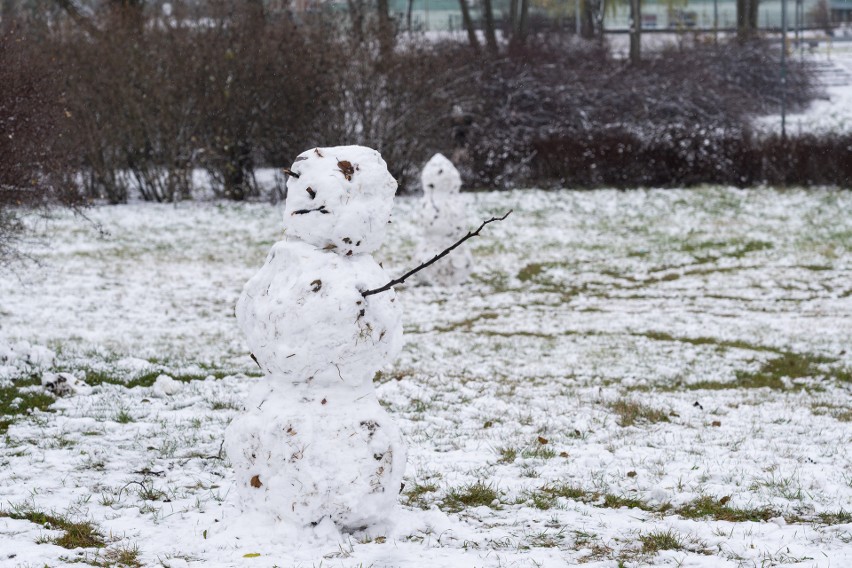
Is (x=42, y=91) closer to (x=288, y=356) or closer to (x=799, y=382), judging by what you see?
(x=288, y=356)

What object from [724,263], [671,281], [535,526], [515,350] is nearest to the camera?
[535,526]

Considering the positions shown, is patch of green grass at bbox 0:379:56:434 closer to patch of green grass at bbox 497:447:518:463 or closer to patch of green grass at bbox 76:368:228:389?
patch of green grass at bbox 76:368:228:389

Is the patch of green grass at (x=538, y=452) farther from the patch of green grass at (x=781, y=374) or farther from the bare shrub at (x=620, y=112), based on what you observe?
the bare shrub at (x=620, y=112)

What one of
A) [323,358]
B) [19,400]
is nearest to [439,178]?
[19,400]

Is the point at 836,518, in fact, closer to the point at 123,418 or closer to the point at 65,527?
A: the point at 65,527

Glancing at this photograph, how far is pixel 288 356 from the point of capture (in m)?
4.47

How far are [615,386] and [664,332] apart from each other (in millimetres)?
3003

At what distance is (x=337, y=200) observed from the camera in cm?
457

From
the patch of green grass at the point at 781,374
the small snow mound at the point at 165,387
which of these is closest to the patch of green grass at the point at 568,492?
the small snow mound at the point at 165,387

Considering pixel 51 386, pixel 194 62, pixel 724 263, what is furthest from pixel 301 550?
pixel 194 62

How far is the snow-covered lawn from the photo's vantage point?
182 inches

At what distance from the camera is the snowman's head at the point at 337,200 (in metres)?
4.57

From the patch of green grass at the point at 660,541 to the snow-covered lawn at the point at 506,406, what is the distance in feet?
0.05

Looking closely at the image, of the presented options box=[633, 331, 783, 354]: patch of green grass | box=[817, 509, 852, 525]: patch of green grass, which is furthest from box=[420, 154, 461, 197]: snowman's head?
box=[817, 509, 852, 525]: patch of green grass
